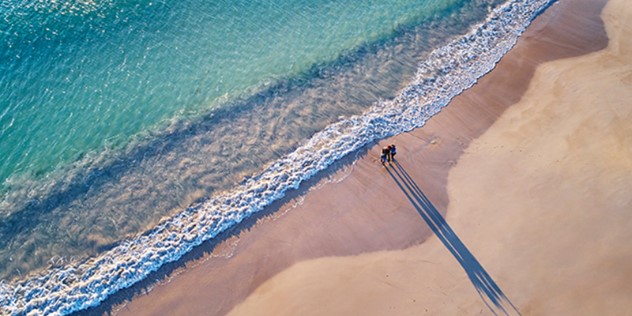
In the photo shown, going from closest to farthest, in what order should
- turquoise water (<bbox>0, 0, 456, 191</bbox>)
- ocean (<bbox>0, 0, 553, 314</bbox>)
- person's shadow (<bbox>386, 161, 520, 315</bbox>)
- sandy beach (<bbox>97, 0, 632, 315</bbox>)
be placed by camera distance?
person's shadow (<bbox>386, 161, 520, 315</bbox>) → sandy beach (<bbox>97, 0, 632, 315</bbox>) → ocean (<bbox>0, 0, 553, 314</bbox>) → turquoise water (<bbox>0, 0, 456, 191</bbox>)

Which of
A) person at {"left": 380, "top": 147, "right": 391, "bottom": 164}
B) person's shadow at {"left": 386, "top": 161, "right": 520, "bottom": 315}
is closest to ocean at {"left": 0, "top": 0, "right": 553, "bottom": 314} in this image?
person at {"left": 380, "top": 147, "right": 391, "bottom": 164}

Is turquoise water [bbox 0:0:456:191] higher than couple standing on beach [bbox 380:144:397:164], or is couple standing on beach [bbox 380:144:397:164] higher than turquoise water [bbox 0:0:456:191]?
turquoise water [bbox 0:0:456:191]

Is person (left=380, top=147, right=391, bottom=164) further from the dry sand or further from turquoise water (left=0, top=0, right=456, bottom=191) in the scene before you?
turquoise water (left=0, top=0, right=456, bottom=191)

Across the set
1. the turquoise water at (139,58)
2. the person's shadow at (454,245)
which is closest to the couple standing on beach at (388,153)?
the person's shadow at (454,245)

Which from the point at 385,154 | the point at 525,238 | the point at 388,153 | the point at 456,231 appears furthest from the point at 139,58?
the point at 525,238

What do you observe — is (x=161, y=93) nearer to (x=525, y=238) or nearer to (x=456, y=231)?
(x=456, y=231)

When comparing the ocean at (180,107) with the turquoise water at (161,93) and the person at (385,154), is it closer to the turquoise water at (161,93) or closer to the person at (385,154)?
the turquoise water at (161,93)
